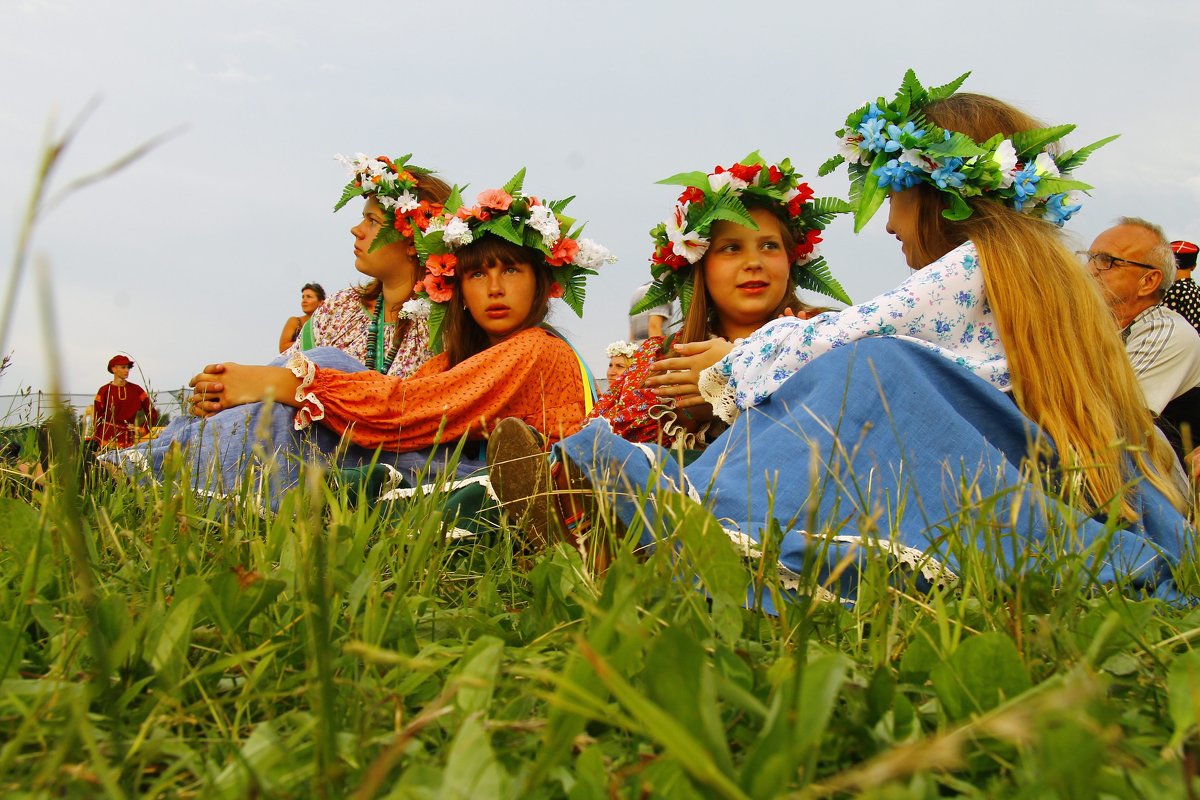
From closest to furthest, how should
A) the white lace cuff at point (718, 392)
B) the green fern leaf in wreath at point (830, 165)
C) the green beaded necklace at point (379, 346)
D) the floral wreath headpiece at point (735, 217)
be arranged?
the white lace cuff at point (718, 392)
the green fern leaf in wreath at point (830, 165)
the floral wreath headpiece at point (735, 217)
the green beaded necklace at point (379, 346)

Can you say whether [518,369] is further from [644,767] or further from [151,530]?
[644,767]

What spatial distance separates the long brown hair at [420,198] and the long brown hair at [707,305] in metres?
1.55

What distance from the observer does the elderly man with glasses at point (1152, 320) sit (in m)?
4.40

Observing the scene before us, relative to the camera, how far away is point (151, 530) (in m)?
1.53

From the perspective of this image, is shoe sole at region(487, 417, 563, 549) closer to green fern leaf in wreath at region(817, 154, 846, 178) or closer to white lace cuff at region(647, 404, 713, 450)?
white lace cuff at region(647, 404, 713, 450)

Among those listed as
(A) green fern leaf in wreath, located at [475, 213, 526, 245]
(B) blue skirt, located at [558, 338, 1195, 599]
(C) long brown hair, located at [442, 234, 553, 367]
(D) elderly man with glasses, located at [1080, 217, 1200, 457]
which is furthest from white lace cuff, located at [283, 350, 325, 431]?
(D) elderly man with glasses, located at [1080, 217, 1200, 457]

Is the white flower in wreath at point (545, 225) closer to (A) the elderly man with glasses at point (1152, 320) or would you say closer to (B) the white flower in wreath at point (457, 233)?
(B) the white flower in wreath at point (457, 233)

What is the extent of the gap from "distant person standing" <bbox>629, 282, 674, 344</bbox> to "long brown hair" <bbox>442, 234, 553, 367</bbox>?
1.36 meters

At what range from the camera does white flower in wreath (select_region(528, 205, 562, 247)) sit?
395 centimetres

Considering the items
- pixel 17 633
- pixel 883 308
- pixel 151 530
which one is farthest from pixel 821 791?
pixel 883 308

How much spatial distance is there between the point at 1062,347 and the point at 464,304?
2359 millimetres

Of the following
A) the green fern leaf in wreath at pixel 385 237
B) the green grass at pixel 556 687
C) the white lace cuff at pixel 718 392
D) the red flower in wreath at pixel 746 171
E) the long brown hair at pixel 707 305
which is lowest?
the green grass at pixel 556 687

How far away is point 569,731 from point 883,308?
7.03 feet

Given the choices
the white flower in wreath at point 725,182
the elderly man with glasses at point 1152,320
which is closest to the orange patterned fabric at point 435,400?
the white flower in wreath at point 725,182
